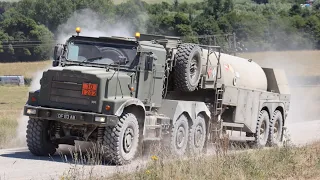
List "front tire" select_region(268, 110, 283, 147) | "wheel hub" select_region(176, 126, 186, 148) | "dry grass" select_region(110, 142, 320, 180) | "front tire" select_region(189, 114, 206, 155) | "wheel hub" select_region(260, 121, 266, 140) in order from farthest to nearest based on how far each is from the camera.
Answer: "front tire" select_region(268, 110, 283, 147), "wheel hub" select_region(260, 121, 266, 140), "front tire" select_region(189, 114, 206, 155), "wheel hub" select_region(176, 126, 186, 148), "dry grass" select_region(110, 142, 320, 180)

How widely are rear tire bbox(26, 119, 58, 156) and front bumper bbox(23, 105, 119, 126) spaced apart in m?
0.46

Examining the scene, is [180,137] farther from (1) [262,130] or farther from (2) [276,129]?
(2) [276,129]

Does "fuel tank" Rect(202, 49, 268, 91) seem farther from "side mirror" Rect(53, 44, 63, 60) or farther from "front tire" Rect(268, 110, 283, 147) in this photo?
"side mirror" Rect(53, 44, 63, 60)

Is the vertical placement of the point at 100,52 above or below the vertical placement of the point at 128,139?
above

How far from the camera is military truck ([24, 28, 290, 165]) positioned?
14812 millimetres

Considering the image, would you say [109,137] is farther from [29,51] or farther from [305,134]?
[29,51]

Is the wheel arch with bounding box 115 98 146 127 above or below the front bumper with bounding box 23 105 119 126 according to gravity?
above

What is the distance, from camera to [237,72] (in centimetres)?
2052

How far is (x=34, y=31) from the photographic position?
197ft

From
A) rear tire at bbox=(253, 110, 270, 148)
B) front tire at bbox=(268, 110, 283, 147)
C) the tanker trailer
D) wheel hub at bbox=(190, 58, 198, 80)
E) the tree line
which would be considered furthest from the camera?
the tree line

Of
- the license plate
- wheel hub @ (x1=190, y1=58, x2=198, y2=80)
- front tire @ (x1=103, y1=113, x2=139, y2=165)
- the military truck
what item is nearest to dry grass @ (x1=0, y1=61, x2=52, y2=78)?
the military truck

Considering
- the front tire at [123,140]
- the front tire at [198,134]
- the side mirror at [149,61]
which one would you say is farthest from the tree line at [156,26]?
the front tire at [123,140]

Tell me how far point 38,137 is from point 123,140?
1854 mm

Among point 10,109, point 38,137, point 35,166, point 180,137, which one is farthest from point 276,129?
point 10,109
